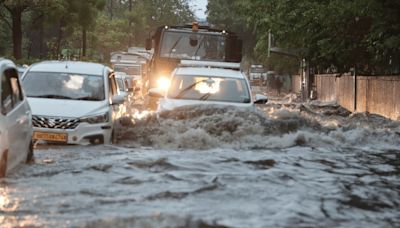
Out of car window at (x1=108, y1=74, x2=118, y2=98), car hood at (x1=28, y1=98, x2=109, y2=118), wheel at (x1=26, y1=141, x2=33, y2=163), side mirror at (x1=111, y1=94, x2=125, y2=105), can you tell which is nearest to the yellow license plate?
car hood at (x1=28, y1=98, x2=109, y2=118)

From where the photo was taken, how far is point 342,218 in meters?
6.87

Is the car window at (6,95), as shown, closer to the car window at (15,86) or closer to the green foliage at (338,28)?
the car window at (15,86)

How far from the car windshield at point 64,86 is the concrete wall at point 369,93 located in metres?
9.71

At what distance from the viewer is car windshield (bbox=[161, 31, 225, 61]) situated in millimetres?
20453

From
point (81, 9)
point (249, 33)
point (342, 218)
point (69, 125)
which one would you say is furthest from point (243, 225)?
point (249, 33)

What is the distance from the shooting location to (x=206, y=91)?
1443cm

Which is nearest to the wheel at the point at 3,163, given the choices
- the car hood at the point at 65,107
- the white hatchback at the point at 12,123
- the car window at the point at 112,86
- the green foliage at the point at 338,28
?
the white hatchback at the point at 12,123

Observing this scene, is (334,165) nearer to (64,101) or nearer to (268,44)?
(64,101)

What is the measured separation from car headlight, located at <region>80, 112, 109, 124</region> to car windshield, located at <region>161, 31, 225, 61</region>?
8.05 metres

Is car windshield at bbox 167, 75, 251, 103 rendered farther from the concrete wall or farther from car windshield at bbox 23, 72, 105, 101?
the concrete wall

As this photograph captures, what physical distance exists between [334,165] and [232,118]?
117 inches

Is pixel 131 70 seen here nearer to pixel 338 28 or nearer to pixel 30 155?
pixel 338 28

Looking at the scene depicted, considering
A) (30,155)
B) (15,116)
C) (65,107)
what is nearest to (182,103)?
(65,107)

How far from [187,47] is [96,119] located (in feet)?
28.2
